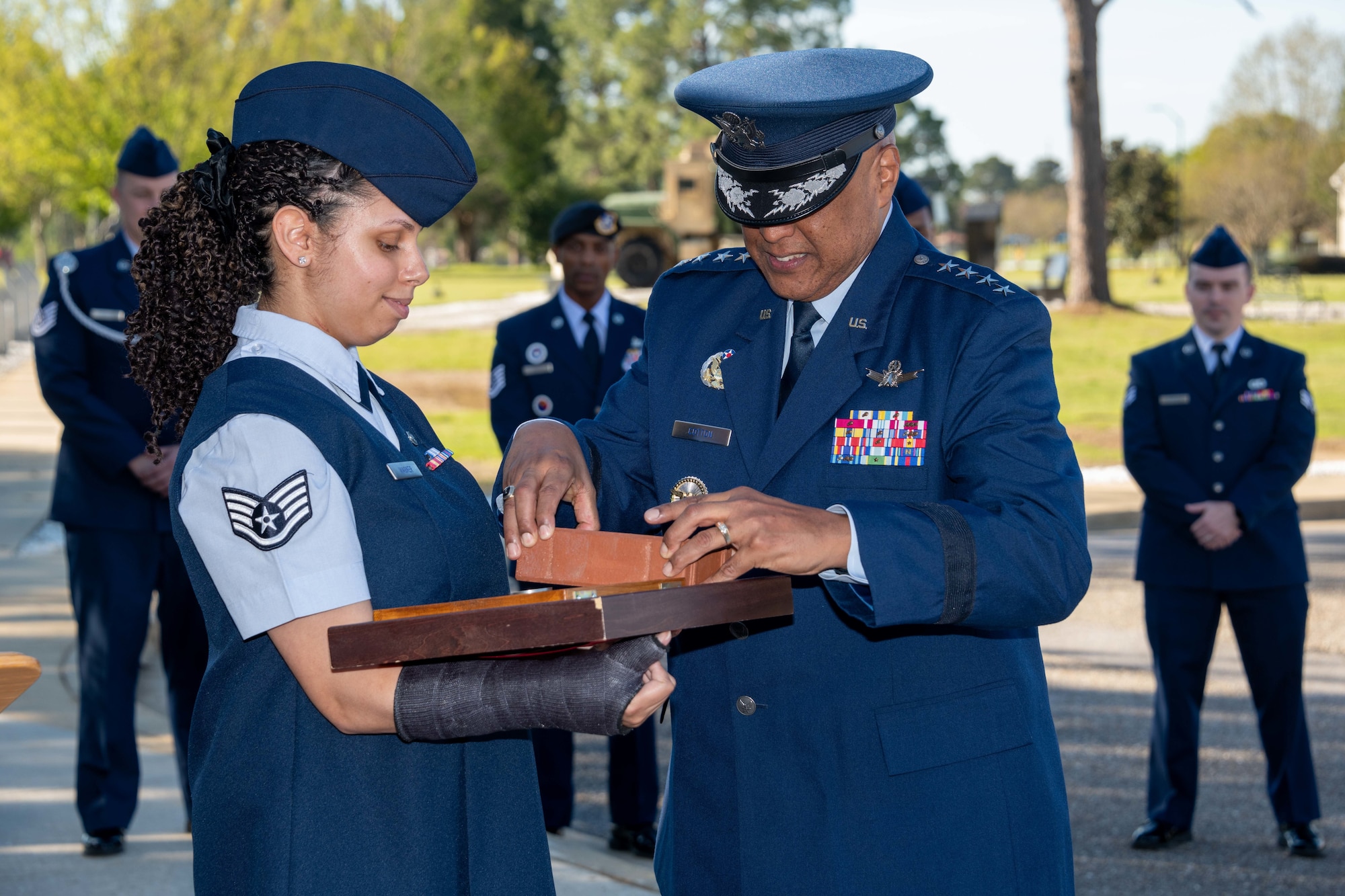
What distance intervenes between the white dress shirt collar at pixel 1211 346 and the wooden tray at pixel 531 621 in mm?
4264

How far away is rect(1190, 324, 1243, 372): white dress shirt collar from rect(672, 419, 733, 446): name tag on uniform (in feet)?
12.2

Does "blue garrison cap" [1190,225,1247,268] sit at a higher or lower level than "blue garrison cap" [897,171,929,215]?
lower

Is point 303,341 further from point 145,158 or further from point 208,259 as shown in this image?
point 145,158

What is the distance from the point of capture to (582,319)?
625 centimetres

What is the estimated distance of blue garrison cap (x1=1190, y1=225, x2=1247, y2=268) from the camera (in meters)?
5.34

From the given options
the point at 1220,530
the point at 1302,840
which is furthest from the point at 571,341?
the point at 1302,840

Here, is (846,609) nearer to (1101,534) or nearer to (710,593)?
(710,593)

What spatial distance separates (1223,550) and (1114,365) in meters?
16.7

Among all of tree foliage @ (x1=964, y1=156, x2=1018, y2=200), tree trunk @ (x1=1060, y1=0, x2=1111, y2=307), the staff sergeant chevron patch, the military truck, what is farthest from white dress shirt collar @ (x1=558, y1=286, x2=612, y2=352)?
tree foliage @ (x1=964, y1=156, x2=1018, y2=200)

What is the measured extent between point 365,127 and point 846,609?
948 mm

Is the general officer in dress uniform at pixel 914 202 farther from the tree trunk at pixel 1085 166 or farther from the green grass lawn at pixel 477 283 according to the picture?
the green grass lawn at pixel 477 283

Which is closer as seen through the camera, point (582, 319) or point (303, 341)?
point (303, 341)

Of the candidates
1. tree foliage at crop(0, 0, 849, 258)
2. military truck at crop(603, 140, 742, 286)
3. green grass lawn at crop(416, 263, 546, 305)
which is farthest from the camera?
green grass lawn at crop(416, 263, 546, 305)

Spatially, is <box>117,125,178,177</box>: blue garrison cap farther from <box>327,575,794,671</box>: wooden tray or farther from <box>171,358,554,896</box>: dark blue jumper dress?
<box>327,575,794,671</box>: wooden tray
